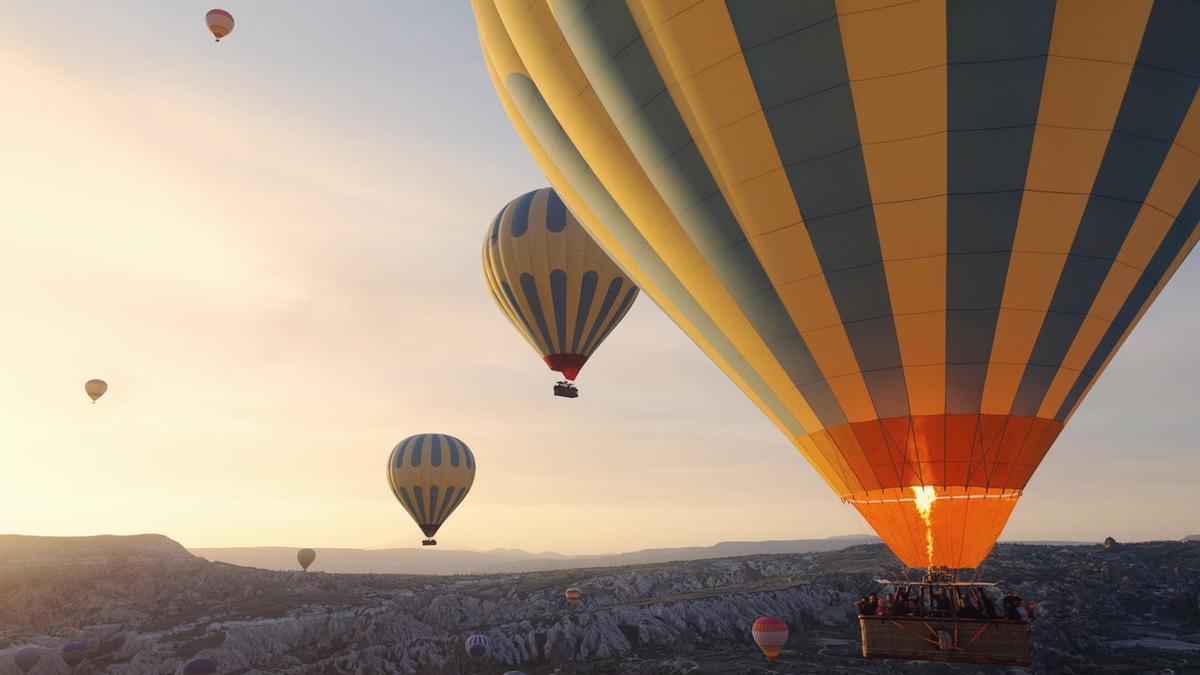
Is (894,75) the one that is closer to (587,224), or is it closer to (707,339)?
(707,339)

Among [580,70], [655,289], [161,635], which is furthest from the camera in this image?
[161,635]

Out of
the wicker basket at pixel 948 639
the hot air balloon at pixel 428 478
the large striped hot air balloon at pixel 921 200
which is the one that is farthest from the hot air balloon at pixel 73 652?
the wicker basket at pixel 948 639

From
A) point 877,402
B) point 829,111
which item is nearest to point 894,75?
point 829,111

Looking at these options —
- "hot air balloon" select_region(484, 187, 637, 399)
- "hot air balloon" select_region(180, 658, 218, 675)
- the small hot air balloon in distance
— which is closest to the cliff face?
the small hot air balloon in distance

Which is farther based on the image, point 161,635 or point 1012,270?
point 161,635

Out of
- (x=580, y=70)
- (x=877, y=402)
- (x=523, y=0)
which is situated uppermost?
(x=523, y=0)

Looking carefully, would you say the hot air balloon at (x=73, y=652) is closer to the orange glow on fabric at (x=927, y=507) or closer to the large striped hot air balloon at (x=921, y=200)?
the large striped hot air balloon at (x=921, y=200)

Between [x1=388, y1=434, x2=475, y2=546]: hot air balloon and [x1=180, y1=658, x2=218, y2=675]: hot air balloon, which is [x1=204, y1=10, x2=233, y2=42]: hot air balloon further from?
[x1=388, y1=434, x2=475, y2=546]: hot air balloon
